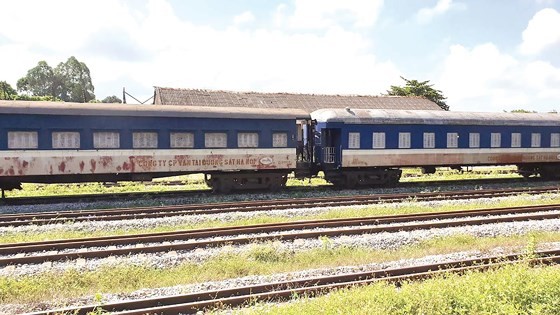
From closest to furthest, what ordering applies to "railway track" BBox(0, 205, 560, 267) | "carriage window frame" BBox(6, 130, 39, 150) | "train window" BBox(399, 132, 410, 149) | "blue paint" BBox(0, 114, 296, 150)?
"railway track" BBox(0, 205, 560, 267) → "carriage window frame" BBox(6, 130, 39, 150) → "blue paint" BBox(0, 114, 296, 150) → "train window" BBox(399, 132, 410, 149)

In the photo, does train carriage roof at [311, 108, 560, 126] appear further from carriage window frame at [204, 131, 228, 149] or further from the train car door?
carriage window frame at [204, 131, 228, 149]

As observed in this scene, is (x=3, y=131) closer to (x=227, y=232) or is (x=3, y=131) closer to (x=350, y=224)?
(x=227, y=232)

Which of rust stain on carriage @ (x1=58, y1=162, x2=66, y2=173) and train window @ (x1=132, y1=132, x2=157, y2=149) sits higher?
train window @ (x1=132, y1=132, x2=157, y2=149)

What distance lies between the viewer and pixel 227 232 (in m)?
11.1

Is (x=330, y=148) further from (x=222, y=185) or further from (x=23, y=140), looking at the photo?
(x=23, y=140)

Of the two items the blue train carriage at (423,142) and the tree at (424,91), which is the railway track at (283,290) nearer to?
the blue train carriage at (423,142)

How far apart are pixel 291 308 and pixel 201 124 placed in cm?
1224

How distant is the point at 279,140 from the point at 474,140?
9857mm

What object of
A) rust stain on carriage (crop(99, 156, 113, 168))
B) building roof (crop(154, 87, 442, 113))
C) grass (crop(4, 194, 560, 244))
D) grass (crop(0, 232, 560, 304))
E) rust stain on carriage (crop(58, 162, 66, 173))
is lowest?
grass (crop(0, 232, 560, 304))

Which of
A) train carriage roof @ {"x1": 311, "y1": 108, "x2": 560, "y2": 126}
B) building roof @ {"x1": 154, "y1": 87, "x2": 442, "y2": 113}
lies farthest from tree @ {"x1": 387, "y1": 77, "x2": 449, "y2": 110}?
train carriage roof @ {"x1": 311, "y1": 108, "x2": 560, "y2": 126}

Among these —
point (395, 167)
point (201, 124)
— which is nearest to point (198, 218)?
point (201, 124)

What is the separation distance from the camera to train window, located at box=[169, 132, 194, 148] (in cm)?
1708

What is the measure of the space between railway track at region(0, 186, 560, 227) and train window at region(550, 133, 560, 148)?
7448mm

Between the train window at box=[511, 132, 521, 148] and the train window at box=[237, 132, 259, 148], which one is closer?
the train window at box=[237, 132, 259, 148]
